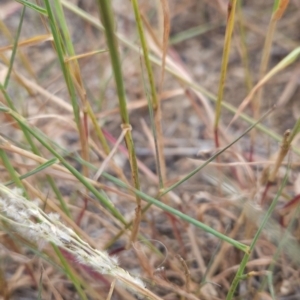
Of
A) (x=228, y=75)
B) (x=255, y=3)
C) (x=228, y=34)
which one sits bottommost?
(x=228, y=75)

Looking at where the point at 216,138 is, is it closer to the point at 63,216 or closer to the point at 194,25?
the point at 63,216

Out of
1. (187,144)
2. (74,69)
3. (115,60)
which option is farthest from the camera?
(187,144)

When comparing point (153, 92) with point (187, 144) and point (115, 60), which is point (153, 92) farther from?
point (187, 144)

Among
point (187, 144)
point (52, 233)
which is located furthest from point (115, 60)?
point (187, 144)

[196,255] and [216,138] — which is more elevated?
[216,138]

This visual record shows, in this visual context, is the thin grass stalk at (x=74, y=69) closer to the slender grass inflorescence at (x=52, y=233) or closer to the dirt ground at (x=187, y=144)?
the dirt ground at (x=187, y=144)

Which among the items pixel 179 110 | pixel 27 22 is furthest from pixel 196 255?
pixel 27 22

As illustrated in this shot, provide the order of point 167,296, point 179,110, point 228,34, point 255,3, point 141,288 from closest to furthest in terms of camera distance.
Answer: point 141,288, point 228,34, point 167,296, point 179,110, point 255,3

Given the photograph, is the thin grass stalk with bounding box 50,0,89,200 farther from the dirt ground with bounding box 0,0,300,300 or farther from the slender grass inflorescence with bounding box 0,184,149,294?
the slender grass inflorescence with bounding box 0,184,149,294

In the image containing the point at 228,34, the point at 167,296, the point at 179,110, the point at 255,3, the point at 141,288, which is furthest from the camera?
the point at 255,3

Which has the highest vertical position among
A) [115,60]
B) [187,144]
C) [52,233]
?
[115,60]

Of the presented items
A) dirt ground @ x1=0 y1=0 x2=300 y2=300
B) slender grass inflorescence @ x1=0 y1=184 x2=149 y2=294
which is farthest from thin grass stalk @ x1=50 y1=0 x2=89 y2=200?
slender grass inflorescence @ x1=0 y1=184 x2=149 y2=294
